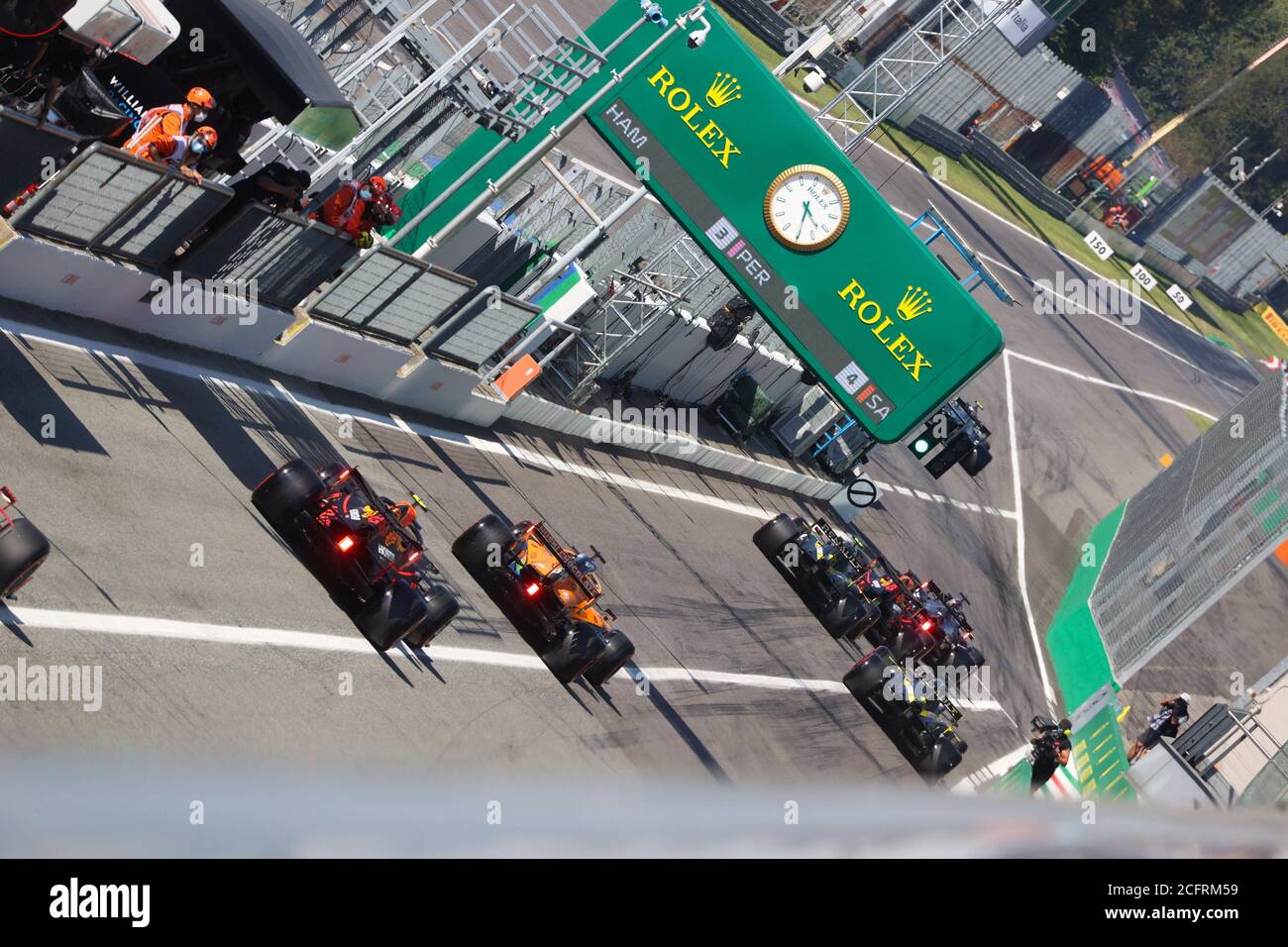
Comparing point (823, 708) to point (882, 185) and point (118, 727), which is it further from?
point (882, 185)

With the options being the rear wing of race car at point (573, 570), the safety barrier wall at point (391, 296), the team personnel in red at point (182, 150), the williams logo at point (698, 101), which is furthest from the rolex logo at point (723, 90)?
the team personnel in red at point (182, 150)

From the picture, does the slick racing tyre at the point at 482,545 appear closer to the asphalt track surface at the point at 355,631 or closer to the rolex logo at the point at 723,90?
the asphalt track surface at the point at 355,631

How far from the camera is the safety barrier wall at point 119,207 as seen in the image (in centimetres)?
1599

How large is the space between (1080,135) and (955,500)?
3940cm

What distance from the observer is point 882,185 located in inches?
1999

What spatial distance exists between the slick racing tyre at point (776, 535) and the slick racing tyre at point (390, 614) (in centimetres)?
1211

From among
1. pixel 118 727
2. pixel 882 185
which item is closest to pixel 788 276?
pixel 118 727

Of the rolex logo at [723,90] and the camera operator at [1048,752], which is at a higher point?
the rolex logo at [723,90]

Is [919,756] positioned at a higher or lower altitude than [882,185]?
lower

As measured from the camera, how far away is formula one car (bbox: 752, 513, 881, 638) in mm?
28062

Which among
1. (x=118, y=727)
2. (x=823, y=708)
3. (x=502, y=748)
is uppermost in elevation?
(x=118, y=727)

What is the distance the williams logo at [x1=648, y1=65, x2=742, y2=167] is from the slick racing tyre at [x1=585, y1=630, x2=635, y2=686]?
800cm

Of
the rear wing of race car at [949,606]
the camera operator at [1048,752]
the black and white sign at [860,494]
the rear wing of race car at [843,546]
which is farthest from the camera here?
the black and white sign at [860,494]
